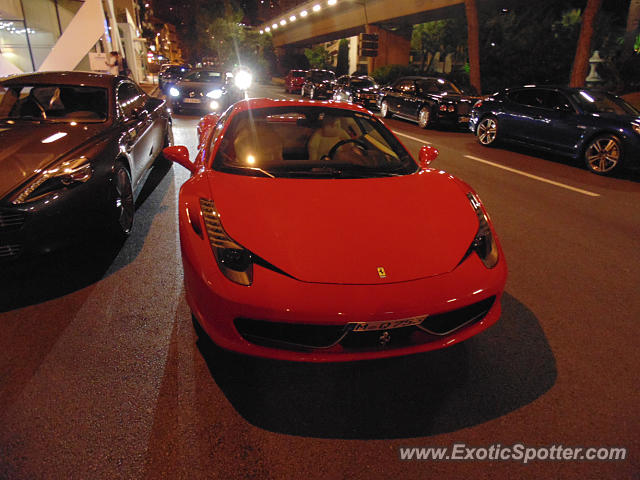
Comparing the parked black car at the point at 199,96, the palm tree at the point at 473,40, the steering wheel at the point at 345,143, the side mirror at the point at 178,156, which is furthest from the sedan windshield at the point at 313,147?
the palm tree at the point at 473,40

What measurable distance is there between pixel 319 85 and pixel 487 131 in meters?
12.8

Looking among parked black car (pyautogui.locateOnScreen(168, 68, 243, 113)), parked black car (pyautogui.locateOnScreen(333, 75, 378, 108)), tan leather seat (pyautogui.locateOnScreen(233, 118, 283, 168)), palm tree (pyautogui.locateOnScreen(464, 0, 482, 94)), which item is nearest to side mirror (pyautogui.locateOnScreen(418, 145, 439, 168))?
tan leather seat (pyautogui.locateOnScreen(233, 118, 283, 168))

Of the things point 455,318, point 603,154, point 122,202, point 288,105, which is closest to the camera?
point 455,318

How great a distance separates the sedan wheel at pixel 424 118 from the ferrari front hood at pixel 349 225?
1060cm

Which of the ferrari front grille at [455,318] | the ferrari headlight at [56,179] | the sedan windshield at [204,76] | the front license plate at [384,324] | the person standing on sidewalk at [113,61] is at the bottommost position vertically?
the ferrari front grille at [455,318]

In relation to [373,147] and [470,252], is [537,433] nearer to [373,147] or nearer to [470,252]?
[470,252]

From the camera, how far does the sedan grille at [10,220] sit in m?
2.98

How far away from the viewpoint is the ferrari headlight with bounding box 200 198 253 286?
203 cm

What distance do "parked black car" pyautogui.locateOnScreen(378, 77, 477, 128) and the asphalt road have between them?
385 inches

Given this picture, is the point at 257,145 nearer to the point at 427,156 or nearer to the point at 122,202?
the point at 427,156

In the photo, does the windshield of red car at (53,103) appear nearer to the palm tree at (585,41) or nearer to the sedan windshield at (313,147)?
the sedan windshield at (313,147)

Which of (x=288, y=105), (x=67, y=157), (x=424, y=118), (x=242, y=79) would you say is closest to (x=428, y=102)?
(x=424, y=118)

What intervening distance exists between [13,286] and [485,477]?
348 centimetres

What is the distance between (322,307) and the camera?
190 centimetres
